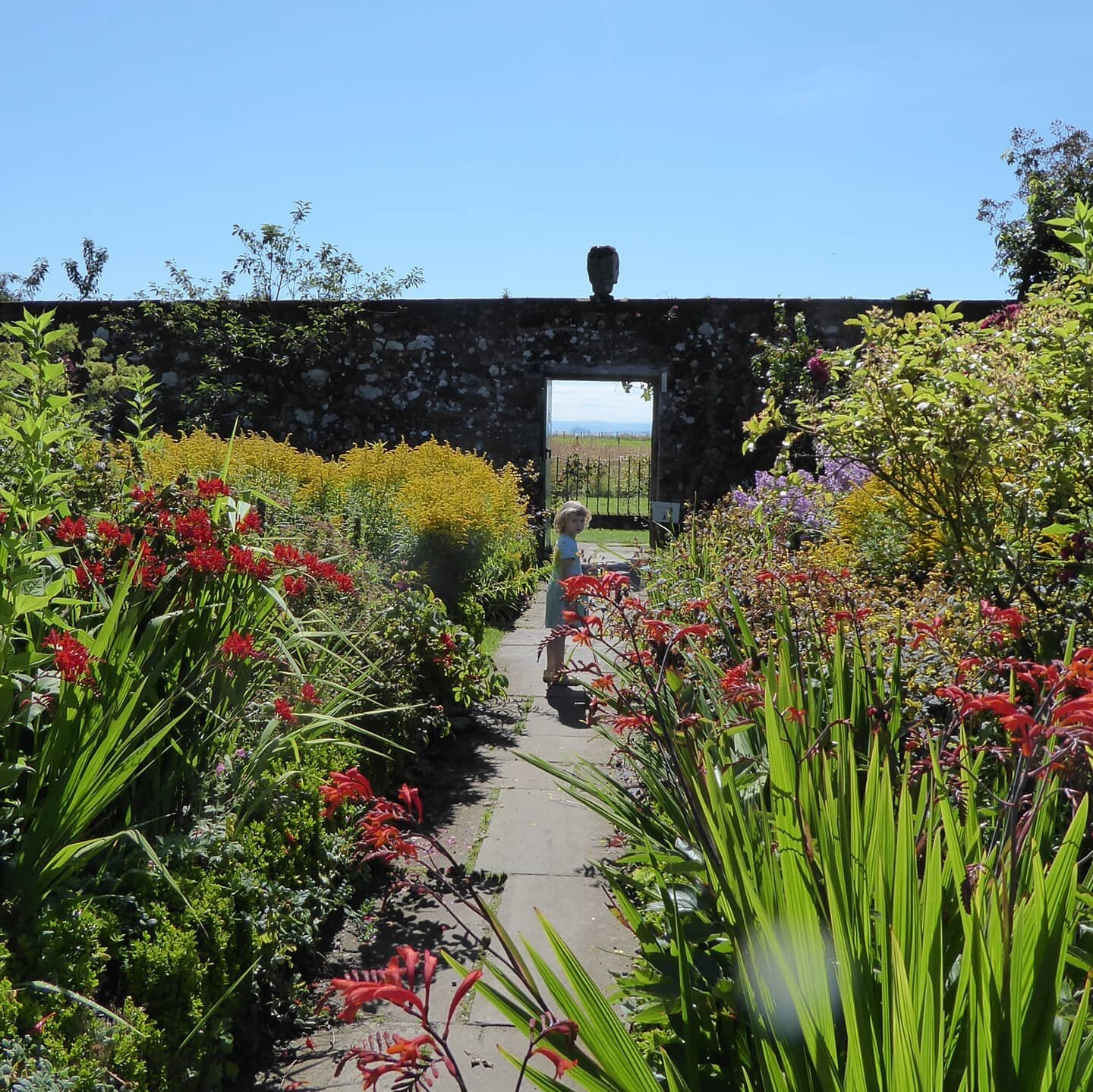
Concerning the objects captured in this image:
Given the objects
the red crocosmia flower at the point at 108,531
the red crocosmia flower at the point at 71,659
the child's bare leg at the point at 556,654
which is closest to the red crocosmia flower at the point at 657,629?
the red crocosmia flower at the point at 71,659

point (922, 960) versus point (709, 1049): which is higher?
point (922, 960)

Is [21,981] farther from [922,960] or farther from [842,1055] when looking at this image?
[922,960]

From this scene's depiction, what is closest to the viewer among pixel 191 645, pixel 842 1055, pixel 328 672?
pixel 842 1055

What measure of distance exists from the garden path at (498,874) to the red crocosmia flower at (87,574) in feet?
3.88

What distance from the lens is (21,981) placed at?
193 cm

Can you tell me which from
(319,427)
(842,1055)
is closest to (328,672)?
(842,1055)

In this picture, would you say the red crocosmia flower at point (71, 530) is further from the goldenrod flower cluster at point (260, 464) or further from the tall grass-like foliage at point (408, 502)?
the goldenrod flower cluster at point (260, 464)

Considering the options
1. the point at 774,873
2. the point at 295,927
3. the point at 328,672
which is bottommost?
the point at 295,927

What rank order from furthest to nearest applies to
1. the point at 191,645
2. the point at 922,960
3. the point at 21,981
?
the point at 191,645 → the point at 21,981 → the point at 922,960

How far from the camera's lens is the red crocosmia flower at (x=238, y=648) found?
2.52 metres

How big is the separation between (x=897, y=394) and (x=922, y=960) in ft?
9.54

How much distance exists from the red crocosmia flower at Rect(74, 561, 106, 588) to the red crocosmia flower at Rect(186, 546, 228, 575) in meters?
0.23

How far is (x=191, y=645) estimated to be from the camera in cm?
278

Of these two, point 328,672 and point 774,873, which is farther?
point 328,672
